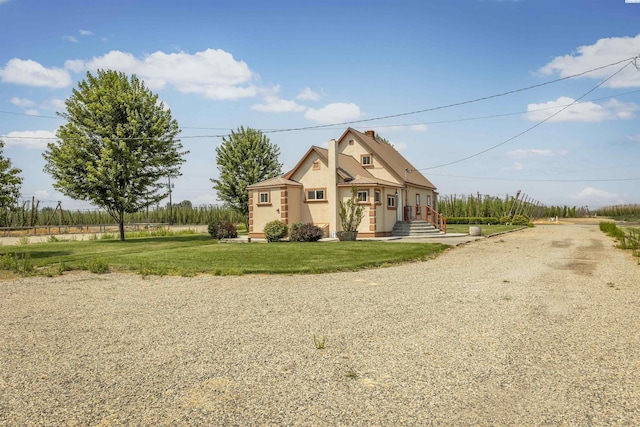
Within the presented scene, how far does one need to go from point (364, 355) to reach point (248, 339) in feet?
5.30

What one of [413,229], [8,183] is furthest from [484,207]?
[8,183]

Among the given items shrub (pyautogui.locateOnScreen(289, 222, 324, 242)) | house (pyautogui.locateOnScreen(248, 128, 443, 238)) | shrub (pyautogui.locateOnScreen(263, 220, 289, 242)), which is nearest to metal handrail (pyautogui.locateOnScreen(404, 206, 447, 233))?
house (pyautogui.locateOnScreen(248, 128, 443, 238))

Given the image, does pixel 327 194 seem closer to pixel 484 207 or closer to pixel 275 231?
pixel 275 231

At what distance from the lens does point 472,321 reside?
21.7ft

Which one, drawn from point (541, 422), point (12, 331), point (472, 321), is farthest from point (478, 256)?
point (12, 331)

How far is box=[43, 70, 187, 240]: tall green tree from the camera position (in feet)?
82.4

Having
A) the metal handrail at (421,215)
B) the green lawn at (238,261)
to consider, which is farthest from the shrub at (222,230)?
the metal handrail at (421,215)

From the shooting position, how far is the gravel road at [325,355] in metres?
3.81

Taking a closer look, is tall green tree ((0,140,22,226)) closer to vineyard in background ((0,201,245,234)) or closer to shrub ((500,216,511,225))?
vineyard in background ((0,201,245,234))

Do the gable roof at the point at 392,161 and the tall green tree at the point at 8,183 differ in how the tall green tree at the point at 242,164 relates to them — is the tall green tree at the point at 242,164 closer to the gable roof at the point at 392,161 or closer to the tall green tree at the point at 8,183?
the gable roof at the point at 392,161

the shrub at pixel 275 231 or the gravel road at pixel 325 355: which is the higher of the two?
the shrub at pixel 275 231

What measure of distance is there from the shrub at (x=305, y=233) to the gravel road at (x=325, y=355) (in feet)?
43.3

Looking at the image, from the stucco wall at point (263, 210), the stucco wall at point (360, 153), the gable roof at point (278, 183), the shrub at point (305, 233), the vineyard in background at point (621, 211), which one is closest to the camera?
the shrub at point (305, 233)

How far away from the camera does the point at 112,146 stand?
25281 mm
